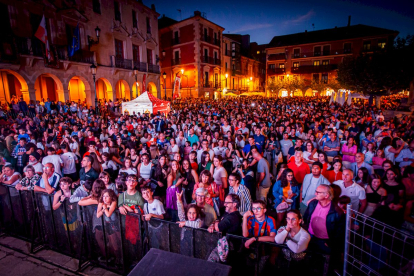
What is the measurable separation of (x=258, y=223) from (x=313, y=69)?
44322mm

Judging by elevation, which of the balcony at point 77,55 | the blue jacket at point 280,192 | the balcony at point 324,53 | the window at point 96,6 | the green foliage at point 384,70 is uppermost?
the window at point 96,6

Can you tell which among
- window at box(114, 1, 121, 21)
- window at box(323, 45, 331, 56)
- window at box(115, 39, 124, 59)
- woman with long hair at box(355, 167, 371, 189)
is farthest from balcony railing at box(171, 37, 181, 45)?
woman with long hair at box(355, 167, 371, 189)

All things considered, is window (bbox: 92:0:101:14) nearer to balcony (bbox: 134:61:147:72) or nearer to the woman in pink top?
balcony (bbox: 134:61:147:72)

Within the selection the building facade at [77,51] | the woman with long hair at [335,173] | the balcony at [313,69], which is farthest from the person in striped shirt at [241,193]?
the balcony at [313,69]

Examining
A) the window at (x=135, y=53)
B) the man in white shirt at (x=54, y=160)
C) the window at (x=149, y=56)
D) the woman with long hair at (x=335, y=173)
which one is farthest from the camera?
the window at (x=149, y=56)

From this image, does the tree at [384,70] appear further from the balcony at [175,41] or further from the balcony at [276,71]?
the balcony at [175,41]

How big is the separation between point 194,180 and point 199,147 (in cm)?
235

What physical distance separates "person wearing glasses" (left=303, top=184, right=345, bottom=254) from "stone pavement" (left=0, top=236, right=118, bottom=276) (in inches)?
131

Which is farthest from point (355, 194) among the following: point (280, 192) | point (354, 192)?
point (280, 192)

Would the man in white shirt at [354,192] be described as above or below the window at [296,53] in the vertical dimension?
below

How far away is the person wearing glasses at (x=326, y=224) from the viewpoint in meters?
3.25

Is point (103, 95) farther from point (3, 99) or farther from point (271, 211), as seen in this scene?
point (271, 211)

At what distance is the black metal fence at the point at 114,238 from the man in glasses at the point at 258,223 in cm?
19

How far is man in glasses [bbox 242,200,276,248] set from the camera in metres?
3.14
